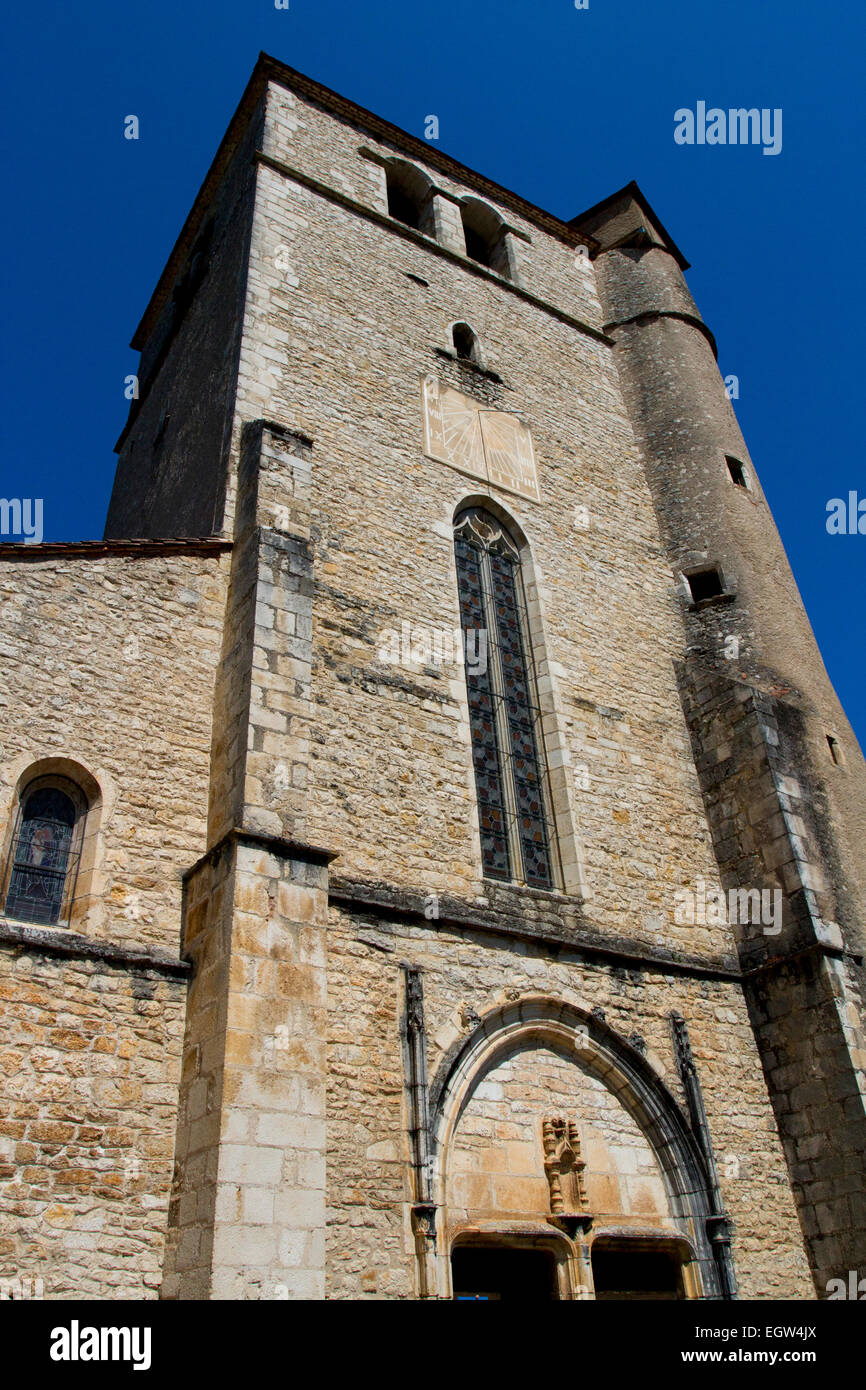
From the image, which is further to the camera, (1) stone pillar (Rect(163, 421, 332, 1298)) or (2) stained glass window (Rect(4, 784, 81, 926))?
(2) stained glass window (Rect(4, 784, 81, 926))

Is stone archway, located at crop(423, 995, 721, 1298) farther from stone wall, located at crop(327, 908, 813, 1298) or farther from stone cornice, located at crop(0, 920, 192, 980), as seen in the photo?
stone cornice, located at crop(0, 920, 192, 980)

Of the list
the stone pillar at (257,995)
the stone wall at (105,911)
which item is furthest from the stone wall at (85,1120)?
the stone pillar at (257,995)

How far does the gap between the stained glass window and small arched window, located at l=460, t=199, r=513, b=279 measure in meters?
11.2

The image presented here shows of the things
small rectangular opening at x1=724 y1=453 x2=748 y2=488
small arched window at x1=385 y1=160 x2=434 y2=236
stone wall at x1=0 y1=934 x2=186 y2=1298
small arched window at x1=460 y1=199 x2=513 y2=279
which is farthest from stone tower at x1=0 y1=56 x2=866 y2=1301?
small arched window at x1=460 y1=199 x2=513 y2=279

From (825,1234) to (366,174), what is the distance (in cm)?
1299

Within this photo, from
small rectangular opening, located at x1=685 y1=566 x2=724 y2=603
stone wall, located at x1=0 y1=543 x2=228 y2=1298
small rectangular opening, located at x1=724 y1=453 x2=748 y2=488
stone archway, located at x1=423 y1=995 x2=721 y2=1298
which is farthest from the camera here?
small rectangular opening, located at x1=724 y1=453 x2=748 y2=488

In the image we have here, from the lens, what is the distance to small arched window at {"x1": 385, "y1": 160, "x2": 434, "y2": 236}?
46.7 ft

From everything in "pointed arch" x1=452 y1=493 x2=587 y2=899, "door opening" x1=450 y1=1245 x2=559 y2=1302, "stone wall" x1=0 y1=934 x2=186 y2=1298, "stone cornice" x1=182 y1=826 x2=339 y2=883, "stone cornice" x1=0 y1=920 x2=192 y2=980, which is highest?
"pointed arch" x1=452 y1=493 x2=587 y2=899

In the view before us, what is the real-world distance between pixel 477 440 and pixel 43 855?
21.9 feet

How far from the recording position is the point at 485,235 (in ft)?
50.3

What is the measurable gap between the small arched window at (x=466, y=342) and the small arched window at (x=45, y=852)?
7.91 meters

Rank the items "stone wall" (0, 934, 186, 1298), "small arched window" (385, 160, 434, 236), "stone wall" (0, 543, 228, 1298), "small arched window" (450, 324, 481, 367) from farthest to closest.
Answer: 1. "small arched window" (385, 160, 434, 236)
2. "small arched window" (450, 324, 481, 367)
3. "stone wall" (0, 543, 228, 1298)
4. "stone wall" (0, 934, 186, 1298)

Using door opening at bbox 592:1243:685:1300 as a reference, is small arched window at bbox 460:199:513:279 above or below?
above

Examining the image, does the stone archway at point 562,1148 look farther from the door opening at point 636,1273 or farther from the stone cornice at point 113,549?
the stone cornice at point 113,549
